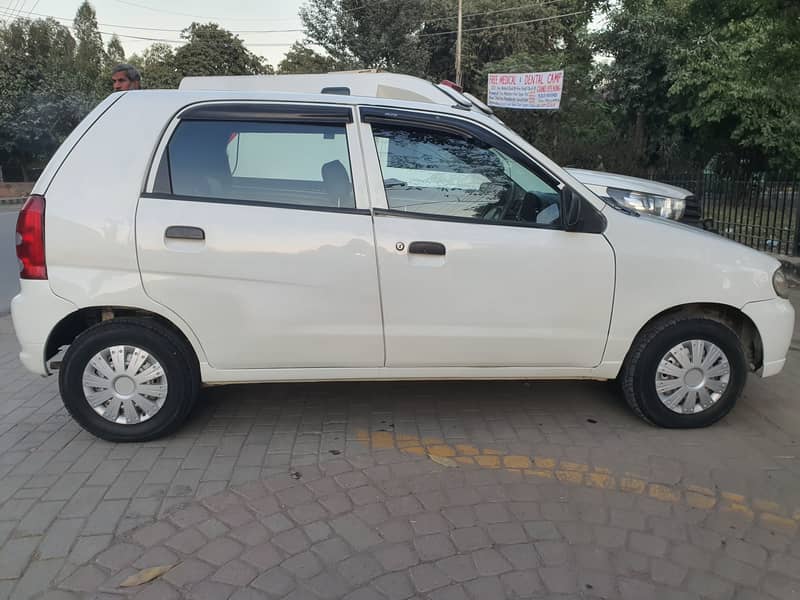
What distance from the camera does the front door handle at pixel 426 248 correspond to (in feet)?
11.5

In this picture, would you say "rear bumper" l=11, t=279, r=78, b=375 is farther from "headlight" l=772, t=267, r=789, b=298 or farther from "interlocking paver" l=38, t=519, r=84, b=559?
"headlight" l=772, t=267, r=789, b=298

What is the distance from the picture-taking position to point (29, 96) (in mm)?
32375

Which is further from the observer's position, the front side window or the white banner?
the white banner

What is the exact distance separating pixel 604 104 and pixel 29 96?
28.3 m

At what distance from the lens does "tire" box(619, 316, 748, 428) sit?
3744 mm

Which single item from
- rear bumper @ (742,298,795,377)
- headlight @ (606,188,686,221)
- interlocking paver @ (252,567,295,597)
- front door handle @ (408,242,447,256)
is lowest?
interlocking paver @ (252,567,295,597)

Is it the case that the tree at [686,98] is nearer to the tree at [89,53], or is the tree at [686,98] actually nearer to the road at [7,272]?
the road at [7,272]

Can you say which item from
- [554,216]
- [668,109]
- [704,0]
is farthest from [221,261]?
[668,109]

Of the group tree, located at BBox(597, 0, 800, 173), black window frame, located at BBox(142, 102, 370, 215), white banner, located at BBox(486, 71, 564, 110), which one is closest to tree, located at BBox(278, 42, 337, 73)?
white banner, located at BBox(486, 71, 564, 110)

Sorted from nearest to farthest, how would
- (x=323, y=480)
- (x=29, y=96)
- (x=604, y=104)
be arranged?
(x=323, y=480) → (x=604, y=104) → (x=29, y=96)

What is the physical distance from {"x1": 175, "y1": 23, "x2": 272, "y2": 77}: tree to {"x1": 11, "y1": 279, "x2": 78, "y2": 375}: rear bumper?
3765 centimetres

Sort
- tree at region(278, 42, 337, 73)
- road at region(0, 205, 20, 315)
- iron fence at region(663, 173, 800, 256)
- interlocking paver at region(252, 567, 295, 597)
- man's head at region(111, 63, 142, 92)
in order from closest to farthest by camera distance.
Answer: interlocking paver at region(252, 567, 295, 597) → man's head at region(111, 63, 142, 92) → road at region(0, 205, 20, 315) → iron fence at region(663, 173, 800, 256) → tree at region(278, 42, 337, 73)

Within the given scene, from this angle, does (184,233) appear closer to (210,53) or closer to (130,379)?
(130,379)

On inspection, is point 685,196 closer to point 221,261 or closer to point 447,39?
point 221,261
